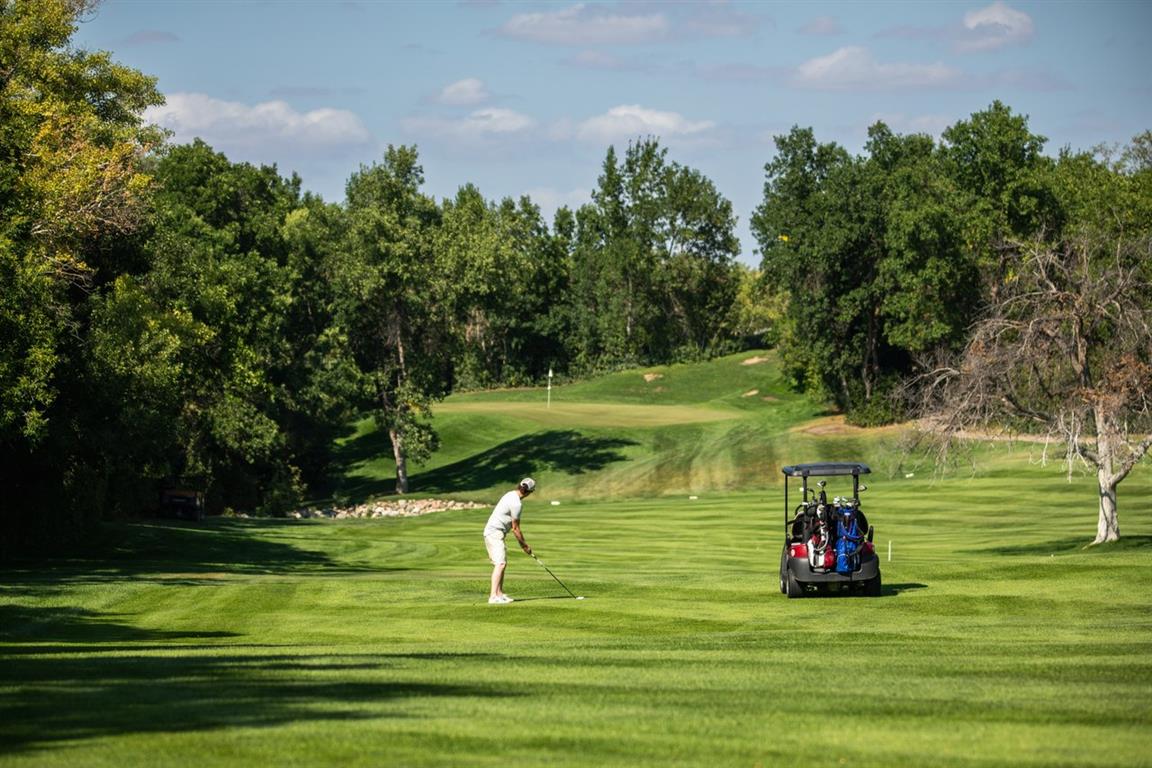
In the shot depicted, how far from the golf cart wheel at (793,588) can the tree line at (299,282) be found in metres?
12.6

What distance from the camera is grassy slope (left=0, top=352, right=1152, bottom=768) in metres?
10.3

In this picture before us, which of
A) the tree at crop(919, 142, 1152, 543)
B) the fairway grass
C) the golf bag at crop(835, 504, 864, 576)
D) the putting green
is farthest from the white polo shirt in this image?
the putting green

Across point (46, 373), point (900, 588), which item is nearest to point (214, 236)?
point (46, 373)

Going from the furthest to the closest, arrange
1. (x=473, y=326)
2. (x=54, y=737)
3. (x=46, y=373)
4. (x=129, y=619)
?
(x=473, y=326) → (x=46, y=373) → (x=129, y=619) → (x=54, y=737)

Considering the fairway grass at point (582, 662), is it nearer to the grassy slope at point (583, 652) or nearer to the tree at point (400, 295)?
the grassy slope at point (583, 652)

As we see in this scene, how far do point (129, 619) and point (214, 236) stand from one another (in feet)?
152

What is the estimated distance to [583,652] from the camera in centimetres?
1669

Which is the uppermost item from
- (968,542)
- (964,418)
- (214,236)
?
(214,236)

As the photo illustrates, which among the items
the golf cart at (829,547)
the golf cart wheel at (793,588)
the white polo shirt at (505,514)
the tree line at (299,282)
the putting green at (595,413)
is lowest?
the golf cart wheel at (793,588)

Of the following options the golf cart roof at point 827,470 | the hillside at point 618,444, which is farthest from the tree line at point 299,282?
the golf cart roof at point 827,470

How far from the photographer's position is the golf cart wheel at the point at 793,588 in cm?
2478

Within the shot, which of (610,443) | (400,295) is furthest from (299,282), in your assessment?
(610,443)

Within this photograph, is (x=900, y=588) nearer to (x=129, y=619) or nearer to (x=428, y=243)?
(x=129, y=619)

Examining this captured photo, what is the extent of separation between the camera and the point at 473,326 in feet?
403
